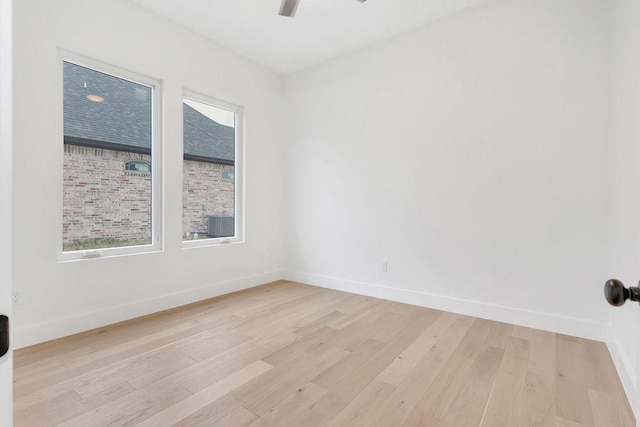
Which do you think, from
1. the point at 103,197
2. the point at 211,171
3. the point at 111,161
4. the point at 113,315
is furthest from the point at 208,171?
the point at 113,315

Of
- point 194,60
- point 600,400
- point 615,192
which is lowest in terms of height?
point 600,400

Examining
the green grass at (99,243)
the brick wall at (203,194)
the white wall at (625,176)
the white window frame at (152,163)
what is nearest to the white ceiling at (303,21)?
the white window frame at (152,163)

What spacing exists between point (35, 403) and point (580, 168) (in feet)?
12.9

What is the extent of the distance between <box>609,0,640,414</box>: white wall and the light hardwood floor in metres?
0.23

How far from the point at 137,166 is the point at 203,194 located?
2.48ft

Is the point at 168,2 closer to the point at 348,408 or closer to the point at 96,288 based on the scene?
the point at 96,288

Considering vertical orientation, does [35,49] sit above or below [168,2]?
→ below

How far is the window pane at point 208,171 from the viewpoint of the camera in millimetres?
3439

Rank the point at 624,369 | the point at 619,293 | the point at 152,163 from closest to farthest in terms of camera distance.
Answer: the point at 619,293
the point at 624,369
the point at 152,163

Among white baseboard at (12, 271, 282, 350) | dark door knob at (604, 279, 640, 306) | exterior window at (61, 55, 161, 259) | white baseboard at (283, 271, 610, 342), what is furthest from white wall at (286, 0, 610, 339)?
dark door knob at (604, 279, 640, 306)

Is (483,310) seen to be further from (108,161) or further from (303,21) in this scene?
(108,161)

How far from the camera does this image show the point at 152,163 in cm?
313

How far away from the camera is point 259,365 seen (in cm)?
204

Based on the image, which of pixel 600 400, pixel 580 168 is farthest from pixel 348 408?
pixel 580 168
